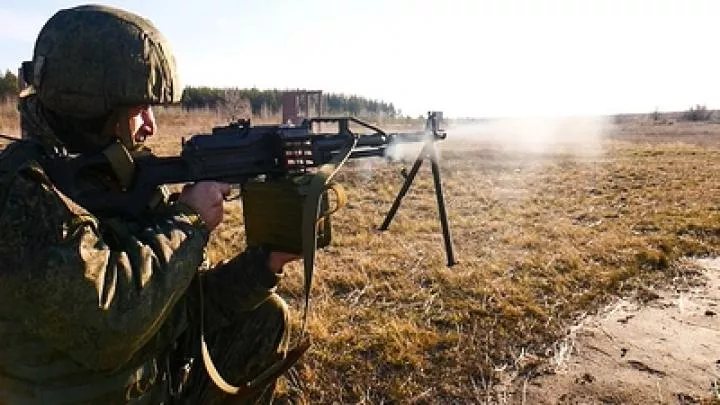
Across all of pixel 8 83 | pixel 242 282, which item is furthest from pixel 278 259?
pixel 8 83

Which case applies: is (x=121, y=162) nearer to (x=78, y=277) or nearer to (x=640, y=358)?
(x=78, y=277)

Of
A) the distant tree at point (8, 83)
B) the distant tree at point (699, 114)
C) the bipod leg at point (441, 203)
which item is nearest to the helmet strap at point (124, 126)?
the bipod leg at point (441, 203)

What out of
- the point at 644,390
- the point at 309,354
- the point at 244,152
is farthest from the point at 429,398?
the point at 244,152

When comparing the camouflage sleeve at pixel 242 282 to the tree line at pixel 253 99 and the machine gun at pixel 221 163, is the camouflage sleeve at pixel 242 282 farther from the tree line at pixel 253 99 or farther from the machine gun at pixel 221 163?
the tree line at pixel 253 99

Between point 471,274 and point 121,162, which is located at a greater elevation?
point 121,162

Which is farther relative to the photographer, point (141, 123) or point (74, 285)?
point (141, 123)

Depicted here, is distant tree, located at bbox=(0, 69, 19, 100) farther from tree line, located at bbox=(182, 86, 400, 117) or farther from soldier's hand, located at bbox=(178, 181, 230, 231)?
soldier's hand, located at bbox=(178, 181, 230, 231)

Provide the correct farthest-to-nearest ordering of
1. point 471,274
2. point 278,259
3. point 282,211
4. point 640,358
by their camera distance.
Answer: point 471,274
point 640,358
point 278,259
point 282,211

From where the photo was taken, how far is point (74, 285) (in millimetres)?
1796

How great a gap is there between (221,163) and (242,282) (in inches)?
25.2

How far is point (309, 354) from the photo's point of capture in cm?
424

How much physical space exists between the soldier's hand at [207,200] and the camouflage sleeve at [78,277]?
0.26m

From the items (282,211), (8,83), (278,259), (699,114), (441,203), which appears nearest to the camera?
(282,211)

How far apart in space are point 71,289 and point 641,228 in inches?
324
